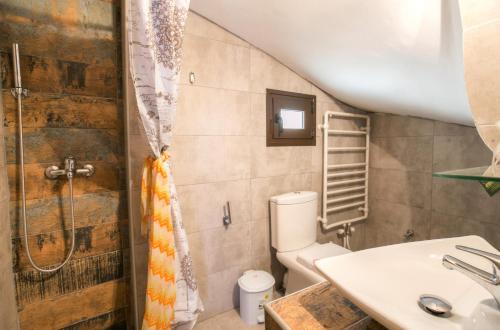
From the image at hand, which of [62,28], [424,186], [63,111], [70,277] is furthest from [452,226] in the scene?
[62,28]

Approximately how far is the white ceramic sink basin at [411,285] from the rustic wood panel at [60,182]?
1.25 m

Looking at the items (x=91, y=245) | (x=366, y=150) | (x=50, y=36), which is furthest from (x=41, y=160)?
(x=366, y=150)

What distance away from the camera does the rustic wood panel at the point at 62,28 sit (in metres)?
1.11

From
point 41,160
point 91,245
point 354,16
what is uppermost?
point 354,16

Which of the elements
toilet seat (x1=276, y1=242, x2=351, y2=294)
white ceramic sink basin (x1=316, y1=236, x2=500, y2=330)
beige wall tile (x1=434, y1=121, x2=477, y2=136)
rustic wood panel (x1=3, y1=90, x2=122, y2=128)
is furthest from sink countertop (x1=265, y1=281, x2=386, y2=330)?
beige wall tile (x1=434, y1=121, x2=477, y2=136)

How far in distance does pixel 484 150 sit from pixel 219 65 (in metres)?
2.00

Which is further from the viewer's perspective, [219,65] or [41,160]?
[219,65]

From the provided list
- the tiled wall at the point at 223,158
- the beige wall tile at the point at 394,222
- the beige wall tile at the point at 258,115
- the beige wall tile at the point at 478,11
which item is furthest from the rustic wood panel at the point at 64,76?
the beige wall tile at the point at 394,222

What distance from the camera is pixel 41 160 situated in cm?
119

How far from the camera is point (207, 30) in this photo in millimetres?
1530

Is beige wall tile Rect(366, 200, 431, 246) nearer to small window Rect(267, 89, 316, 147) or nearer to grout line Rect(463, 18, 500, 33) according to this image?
small window Rect(267, 89, 316, 147)

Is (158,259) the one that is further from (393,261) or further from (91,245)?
(393,261)

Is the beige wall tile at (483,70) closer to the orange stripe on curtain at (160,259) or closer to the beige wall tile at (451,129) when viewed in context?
the orange stripe on curtain at (160,259)

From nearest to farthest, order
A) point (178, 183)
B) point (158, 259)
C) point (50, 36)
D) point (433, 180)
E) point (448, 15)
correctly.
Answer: point (448, 15) → point (158, 259) → point (50, 36) → point (178, 183) → point (433, 180)
